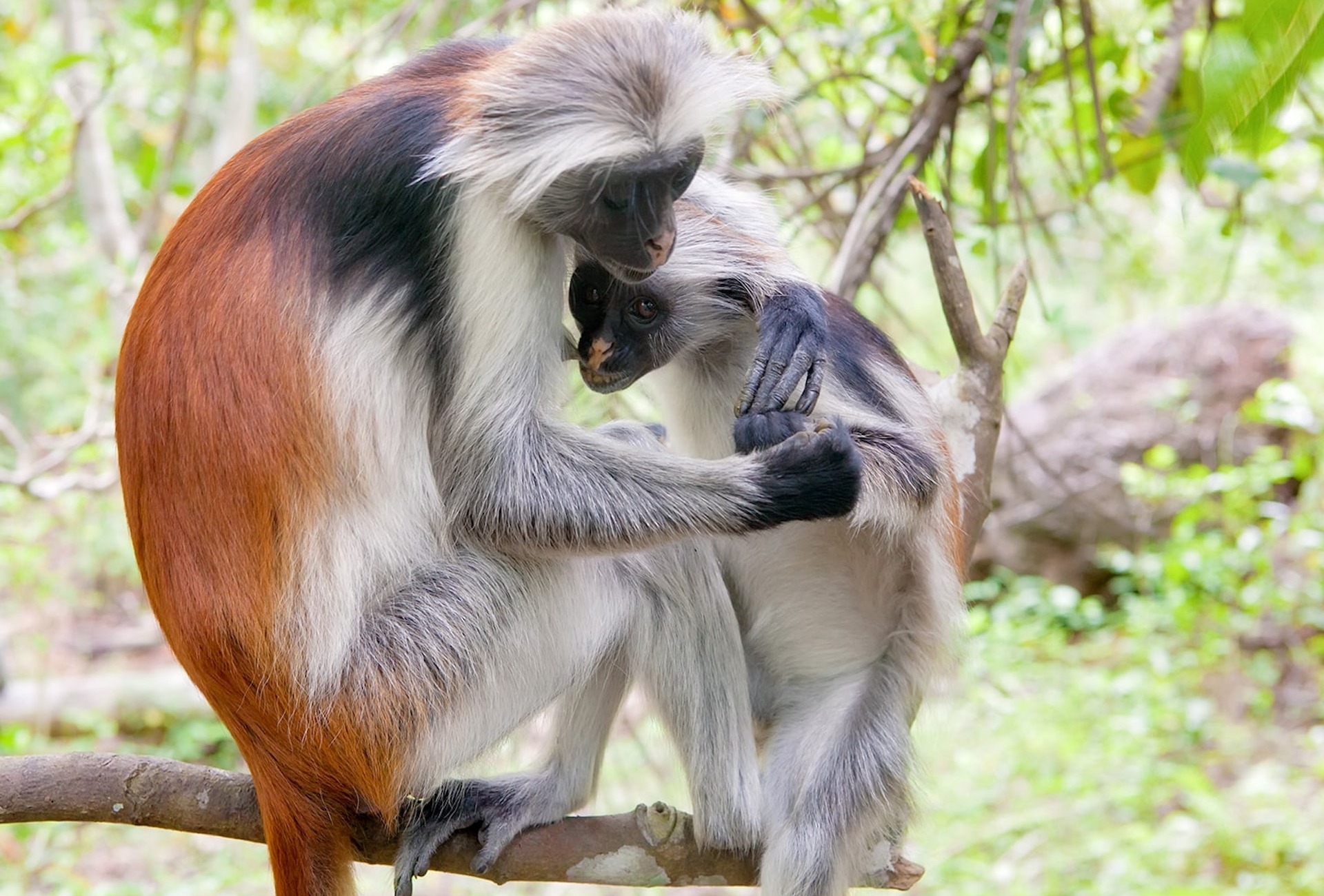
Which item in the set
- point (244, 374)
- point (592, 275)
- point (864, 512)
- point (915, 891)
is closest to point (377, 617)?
point (244, 374)

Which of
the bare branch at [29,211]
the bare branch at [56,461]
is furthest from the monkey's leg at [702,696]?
the bare branch at [29,211]

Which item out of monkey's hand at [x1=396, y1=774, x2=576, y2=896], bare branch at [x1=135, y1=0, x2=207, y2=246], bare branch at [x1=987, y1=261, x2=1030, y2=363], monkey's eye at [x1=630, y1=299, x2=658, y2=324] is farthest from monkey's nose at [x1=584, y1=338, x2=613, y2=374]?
bare branch at [x1=135, y1=0, x2=207, y2=246]

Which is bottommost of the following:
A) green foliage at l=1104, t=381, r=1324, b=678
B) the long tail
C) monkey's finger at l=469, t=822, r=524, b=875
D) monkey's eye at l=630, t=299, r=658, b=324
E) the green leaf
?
green foliage at l=1104, t=381, r=1324, b=678

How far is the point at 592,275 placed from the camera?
3479mm

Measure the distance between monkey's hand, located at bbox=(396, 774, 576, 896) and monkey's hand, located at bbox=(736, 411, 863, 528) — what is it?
112 cm

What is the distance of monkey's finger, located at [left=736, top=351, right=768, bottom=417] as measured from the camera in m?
3.22

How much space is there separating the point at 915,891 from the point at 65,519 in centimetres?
713

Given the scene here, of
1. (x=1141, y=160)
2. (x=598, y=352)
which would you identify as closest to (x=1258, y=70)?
(x=598, y=352)

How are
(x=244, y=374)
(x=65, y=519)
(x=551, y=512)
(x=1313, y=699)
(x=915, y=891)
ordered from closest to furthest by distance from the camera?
1. (x=244, y=374)
2. (x=551, y=512)
3. (x=915, y=891)
4. (x=1313, y=699)
5. (x=65, y=519)

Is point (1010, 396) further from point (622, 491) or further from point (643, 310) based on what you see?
point (622, 491)

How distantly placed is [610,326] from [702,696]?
3.56 feet

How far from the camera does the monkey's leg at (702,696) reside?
3441 mm

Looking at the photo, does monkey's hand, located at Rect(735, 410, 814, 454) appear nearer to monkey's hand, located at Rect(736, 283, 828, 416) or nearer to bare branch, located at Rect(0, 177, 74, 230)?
monkey's hand, located at Rect(736, 283, 828, 416)

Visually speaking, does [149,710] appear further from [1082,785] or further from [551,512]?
[551,512]
